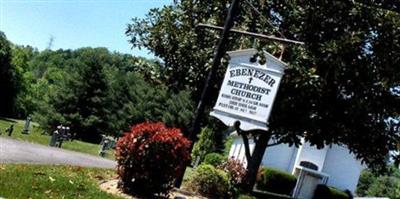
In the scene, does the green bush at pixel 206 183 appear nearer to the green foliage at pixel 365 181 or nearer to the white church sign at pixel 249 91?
the white church sign at pixel 249 91

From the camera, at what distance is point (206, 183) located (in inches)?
594

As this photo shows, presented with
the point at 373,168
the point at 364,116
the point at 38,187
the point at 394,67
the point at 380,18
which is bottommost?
the point at 38,187

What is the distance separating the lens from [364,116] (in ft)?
63.5

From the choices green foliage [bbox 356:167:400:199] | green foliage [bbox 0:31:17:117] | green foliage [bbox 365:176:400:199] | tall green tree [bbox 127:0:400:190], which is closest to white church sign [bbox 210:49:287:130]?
tall green tree [bbox 127:0:400:190]

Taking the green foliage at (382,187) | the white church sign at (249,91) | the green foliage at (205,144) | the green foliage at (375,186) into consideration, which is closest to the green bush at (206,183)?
the white church sign at (249,91)

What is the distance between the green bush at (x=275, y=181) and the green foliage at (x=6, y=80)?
138ft

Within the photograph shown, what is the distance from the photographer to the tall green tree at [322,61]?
18.2 metres

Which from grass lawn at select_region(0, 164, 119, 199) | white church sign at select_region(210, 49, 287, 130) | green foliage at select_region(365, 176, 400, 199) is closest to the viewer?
grass lawn at select_region(0, 164, 119, 199)

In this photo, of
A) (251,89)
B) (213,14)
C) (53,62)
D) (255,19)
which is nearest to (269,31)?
(255,19)

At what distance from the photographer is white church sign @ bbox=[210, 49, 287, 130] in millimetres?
11698

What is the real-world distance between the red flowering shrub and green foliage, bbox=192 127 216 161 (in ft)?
152

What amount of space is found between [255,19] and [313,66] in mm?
3029

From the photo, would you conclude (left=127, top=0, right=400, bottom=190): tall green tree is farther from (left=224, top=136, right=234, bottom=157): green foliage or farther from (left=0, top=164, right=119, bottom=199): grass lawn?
(left=224, top=136, right=234, bottom=157): green foliage

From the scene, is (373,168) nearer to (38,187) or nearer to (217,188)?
(217,188)
